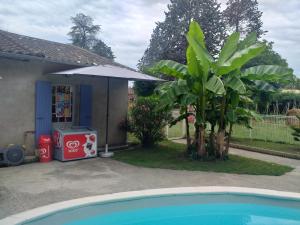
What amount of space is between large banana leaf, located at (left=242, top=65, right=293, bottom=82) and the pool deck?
9.71 feet

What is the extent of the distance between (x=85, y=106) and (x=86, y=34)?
47.8m

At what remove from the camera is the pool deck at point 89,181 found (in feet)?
22.8

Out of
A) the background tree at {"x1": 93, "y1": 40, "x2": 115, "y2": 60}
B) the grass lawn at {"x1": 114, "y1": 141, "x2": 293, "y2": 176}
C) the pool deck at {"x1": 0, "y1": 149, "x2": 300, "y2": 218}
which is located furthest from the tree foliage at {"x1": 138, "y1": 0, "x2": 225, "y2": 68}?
the pool deck at {"x1": 0, "y1": 149, "x2": 300, "y2": 218}

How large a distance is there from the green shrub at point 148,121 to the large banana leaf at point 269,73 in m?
3.96

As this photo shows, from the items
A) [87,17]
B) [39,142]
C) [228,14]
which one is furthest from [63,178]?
[87,17]

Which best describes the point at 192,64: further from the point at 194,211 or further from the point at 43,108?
the point at 43,108

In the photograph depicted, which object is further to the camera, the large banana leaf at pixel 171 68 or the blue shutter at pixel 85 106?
the blue shutter at pixel 85 106

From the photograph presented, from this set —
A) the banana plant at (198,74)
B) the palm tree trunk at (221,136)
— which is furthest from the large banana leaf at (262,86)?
the banana plant at (198,74)

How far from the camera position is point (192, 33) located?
10039mm

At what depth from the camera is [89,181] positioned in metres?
8.27

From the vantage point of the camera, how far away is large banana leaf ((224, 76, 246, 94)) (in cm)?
924

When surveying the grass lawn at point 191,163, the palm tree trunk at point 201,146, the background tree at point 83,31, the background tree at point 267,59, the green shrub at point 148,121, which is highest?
the background tree at point 83,31

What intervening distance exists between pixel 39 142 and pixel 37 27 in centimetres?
1376

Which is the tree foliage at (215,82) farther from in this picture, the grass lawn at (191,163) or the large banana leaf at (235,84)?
the grass lawn at (191,163)
